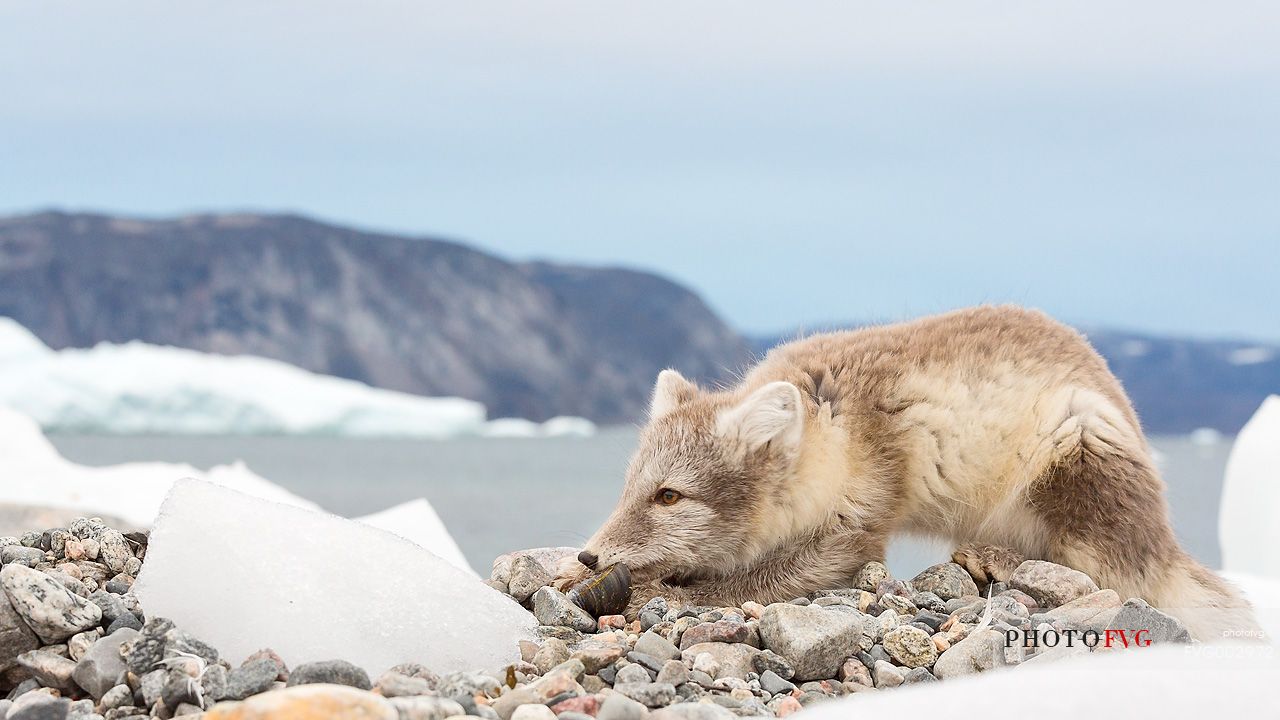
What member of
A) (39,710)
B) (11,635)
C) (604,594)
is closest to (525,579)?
(604,594)

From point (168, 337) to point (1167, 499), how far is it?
112 metres

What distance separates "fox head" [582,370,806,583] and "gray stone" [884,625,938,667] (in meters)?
1.09

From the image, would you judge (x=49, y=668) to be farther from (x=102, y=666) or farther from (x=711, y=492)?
(x=711, y=492)

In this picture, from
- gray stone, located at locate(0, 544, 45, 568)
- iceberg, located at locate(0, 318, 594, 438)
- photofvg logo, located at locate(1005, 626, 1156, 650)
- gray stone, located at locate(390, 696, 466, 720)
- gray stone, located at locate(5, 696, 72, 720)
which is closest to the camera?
gray stone, located at locate(390, 696, 466, 720)

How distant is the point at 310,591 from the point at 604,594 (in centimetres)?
137

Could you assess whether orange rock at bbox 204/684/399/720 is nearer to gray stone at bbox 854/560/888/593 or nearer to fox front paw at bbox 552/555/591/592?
fox front paw at bbox 552/555/591/592

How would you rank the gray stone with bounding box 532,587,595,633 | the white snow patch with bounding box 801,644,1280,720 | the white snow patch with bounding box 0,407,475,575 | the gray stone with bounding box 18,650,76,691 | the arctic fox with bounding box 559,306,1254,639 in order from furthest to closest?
the white snow patch with bounding box 0,407,475,575 < the arctic fox with bounding box 559,306,1254,639 < the gray stone with bounding box 532,587,595,633 < the gray stone with bounding box 18,650,76,691 < the white snow patch with bounding box 801,644,1280,720

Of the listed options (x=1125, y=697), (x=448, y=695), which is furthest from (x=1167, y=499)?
(x=448, y=695)

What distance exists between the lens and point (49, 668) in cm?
436

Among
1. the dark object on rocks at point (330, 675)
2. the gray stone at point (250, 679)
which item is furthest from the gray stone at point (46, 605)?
the dark object on rocks at point (330, 675)

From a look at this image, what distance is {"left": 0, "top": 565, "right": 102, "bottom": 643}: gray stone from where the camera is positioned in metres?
4.48

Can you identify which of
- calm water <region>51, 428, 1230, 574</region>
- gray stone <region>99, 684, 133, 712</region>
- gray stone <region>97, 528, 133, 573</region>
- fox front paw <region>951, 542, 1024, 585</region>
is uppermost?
fox front paw <region>951, 542, 1024, 585</region>

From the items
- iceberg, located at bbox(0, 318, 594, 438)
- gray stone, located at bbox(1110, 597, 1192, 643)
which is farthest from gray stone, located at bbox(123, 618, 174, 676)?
iceberg, located at bbox(0, 318, 594, 438)

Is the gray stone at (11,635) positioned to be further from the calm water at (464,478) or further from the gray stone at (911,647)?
the calm water at (464,478)
